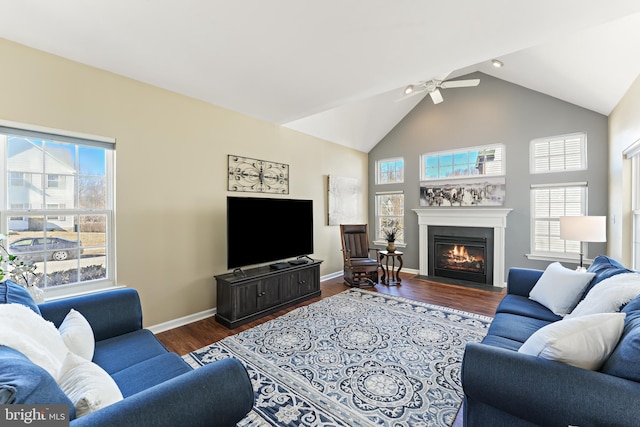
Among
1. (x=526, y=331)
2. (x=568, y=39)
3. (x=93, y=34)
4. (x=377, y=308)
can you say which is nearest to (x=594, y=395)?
(x=526, y=331)

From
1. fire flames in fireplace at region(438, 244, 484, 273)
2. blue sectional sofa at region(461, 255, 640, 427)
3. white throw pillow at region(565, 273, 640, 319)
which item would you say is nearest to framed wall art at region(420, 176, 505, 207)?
fire flames in fireplace at region(438, 244, 484, 273)

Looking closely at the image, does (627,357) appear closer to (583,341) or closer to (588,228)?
(583,341)

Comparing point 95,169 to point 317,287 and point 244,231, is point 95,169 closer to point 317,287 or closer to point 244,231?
point 244,231

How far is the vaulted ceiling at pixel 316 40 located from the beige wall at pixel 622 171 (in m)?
0.25

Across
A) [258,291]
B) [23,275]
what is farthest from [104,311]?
[258,291]

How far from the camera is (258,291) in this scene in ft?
11.1

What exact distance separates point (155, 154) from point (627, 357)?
3752mm

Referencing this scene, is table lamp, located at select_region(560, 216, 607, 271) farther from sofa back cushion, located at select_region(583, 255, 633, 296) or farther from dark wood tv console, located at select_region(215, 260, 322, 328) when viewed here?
dark wood tv console, located at select_region(215, 260, 322, 328)

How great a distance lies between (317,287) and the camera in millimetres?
4250

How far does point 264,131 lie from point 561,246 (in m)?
4.97

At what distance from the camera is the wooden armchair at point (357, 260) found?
4.73 metres

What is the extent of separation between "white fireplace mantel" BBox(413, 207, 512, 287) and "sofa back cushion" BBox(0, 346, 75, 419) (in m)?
5.37

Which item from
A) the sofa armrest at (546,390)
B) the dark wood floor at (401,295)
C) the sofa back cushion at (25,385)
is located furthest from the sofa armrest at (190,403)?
the dark wood floor at (401,295)

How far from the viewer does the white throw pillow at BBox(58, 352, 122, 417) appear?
94 centimetres
